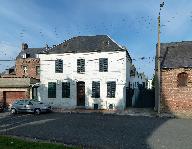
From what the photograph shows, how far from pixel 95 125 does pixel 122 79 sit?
476 inches

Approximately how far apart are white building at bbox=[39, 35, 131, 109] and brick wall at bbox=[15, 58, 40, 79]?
9.52 m

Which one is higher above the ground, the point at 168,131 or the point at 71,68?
the point at 71,68

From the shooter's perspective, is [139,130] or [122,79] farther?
[122,79]

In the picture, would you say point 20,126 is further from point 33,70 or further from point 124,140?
point 33,70

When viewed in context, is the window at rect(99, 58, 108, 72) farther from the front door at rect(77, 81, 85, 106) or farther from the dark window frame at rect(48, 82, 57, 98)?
the dark window frame at rect(48, 82, 57, 98)

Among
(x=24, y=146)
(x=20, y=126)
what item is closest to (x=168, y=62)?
(x=20, y=126)

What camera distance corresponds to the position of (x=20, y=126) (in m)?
21.5

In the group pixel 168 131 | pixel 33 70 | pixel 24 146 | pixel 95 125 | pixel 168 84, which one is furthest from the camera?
pixel 33 70

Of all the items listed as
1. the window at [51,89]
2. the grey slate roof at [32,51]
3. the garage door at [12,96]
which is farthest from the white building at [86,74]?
the grey slate roof at [32,51]

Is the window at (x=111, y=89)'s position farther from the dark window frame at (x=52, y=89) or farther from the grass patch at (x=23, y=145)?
the grass patch at (x=23, y=145)

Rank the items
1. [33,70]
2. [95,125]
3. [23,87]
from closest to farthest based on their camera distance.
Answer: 1. [95,125]
2. [23,87]
3. [33,70]

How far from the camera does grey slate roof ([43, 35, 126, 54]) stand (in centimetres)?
3360

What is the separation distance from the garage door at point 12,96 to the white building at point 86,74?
9.25 ft

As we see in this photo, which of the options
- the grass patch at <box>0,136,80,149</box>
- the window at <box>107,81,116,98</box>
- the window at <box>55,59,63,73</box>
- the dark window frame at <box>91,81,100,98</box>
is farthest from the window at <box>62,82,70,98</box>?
the grass patch at <box>0,136,80,149</box>
